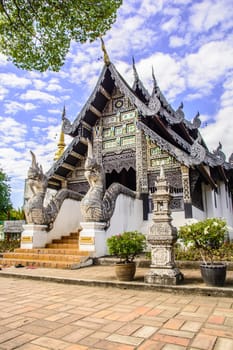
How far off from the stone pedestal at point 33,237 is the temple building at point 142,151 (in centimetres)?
336

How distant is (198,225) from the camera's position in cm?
469

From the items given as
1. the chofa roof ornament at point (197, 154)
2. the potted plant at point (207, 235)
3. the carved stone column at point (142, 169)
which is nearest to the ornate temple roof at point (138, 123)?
the carved stone column at point (142, 169)

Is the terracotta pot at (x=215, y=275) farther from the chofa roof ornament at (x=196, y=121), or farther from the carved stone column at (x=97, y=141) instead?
the chofa roof ornament at (x=196, y=121)

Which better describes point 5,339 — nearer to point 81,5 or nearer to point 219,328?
point 219,328

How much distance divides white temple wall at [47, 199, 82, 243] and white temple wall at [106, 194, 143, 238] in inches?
78.4

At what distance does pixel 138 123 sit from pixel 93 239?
197 inches

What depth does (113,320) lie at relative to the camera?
290cm

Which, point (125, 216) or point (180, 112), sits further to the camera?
point (180, 112)

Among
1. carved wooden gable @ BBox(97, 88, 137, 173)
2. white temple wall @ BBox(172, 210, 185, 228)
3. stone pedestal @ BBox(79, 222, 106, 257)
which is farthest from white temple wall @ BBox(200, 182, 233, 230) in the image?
stone pedestal @ BBox(79, 222, 106, 257)

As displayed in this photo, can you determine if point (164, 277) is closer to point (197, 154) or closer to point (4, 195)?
point (197, 154)

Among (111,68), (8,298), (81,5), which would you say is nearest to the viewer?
(8,298)

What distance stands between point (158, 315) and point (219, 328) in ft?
2.26

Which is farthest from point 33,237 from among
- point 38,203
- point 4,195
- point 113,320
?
point 4,195

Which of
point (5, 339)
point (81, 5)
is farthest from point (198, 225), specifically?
point (81, 5)
